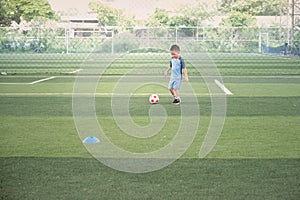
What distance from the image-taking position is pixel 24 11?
206ft

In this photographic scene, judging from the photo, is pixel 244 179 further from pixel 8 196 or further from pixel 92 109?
pixel 92 109

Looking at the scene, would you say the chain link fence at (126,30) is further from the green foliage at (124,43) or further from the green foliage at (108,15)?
the green foliage at (124,43)

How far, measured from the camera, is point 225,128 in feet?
33.0

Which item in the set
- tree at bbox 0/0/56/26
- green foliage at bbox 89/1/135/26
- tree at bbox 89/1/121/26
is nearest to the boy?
green foliage at bbox 89/1/135/26

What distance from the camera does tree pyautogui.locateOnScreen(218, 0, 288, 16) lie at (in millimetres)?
62531

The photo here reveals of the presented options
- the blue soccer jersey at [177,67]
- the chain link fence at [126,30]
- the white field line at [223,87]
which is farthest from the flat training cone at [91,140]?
the chain link fence at [126,30]

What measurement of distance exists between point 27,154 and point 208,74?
685 inches

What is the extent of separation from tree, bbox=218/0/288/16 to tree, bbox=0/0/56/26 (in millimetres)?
16155

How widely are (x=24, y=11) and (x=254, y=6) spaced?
22364 mm

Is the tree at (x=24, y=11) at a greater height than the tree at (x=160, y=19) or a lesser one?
greater

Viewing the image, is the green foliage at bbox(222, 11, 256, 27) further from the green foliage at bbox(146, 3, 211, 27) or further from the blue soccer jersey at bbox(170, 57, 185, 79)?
the blue soccer jersey at bbox(170, 57, 185, 79)

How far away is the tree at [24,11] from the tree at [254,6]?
1615 cm

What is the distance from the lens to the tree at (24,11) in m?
61.2

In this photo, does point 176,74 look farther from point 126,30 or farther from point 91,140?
point 126,30
